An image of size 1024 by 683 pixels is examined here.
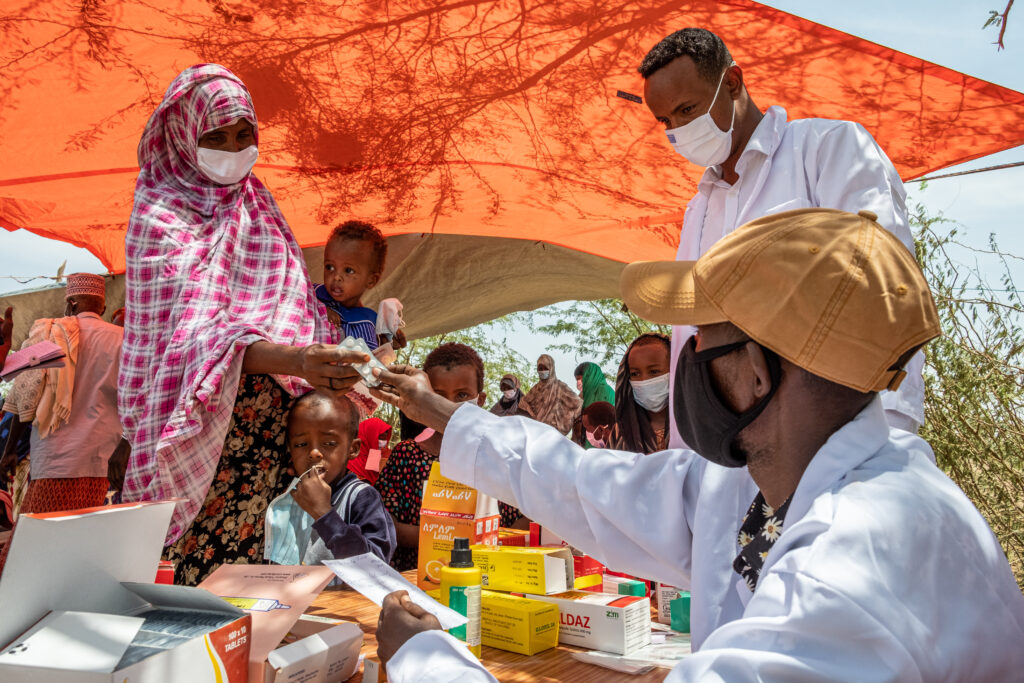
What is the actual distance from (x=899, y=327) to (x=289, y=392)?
1.74 meters

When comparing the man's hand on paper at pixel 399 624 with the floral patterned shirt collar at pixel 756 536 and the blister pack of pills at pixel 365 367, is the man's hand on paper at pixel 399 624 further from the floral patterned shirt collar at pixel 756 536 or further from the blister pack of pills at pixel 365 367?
the blister pack of pills at pixel 365 367

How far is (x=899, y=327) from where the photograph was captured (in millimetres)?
924

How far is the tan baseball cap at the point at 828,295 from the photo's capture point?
0.92 meters

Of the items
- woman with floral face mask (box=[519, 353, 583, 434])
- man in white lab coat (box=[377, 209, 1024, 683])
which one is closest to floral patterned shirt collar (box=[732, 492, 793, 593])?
man in white lab coat (box=[377, 209, 1024, 683])

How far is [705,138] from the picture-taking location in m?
2.77

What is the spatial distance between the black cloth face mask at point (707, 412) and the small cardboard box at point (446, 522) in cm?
98

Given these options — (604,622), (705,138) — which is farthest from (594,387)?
(604,622)

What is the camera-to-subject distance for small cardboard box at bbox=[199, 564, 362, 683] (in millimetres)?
1311

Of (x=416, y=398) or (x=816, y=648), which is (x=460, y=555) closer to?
(x=416, y=398)

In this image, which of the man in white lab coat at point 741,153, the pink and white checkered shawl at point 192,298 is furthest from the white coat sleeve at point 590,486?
the man in white lab coat at point 741,153

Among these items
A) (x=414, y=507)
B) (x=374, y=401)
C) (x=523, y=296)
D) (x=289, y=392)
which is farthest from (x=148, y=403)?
(x=523, y=296)

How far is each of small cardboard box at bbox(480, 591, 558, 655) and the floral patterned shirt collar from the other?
21.4 inches

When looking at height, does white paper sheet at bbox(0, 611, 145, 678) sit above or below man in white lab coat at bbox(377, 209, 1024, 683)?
below

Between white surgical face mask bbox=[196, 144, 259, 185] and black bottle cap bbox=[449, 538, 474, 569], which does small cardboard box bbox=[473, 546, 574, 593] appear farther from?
white surgical face mask bbox=[196, 144, 259, 185]
